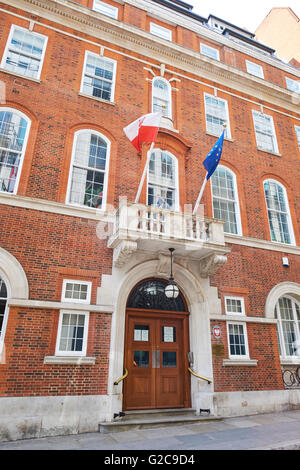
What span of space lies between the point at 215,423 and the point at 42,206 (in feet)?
26.4

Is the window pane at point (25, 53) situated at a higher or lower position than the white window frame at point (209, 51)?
lower

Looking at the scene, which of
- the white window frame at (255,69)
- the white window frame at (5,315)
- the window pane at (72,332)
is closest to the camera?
the white window frame at (5,315)

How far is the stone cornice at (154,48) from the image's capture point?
38.5 feet

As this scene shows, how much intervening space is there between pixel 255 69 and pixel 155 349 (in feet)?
52.6

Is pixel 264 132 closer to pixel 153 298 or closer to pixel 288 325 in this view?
pixel 288 325

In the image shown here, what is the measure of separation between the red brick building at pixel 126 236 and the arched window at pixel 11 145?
0.14 ft

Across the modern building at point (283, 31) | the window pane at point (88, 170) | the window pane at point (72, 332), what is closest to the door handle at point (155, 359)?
the window pane at point (72, 332)

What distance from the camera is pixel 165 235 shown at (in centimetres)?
894

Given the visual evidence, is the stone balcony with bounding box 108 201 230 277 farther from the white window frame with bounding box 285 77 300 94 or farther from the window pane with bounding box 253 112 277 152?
the white window frame with bounding box 285 77 300 94

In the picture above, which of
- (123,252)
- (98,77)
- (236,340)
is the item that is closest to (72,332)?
(123,252)

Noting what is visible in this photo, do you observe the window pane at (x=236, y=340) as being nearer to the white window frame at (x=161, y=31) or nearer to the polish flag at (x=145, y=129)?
the polish flag at (x=145, y=129)

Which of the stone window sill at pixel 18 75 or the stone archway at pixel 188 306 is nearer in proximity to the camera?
the stone archway at pixel 188 306

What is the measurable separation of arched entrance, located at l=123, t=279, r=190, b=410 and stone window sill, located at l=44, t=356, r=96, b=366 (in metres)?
1.32

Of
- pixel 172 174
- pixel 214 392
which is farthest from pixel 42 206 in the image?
pixel 214 392
